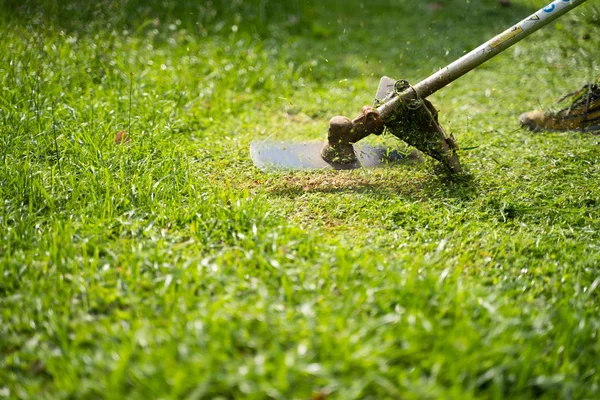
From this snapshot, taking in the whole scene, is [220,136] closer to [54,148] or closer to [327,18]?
[54,148]

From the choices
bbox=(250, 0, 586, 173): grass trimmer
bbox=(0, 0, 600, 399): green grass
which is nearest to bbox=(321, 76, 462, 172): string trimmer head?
bbox=(250, 0, 586, 173): grass trimmer

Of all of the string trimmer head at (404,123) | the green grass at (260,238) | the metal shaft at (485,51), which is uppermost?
the metal shaft at (485,51)

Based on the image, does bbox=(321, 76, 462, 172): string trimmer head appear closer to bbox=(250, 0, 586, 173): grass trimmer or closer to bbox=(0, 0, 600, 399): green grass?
bbox=(250, 0, 586, 173): grass trimmer

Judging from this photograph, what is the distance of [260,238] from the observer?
2.69 metres

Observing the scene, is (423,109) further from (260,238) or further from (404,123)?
(260,238)

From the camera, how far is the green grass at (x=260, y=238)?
1952mm

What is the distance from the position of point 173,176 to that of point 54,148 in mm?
858

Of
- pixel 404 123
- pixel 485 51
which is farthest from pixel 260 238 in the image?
pixel 485 51

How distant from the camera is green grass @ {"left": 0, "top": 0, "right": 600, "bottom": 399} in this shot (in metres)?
1.95

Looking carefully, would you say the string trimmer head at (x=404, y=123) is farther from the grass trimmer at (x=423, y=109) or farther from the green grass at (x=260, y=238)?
the green grass at (x=260, y=238)

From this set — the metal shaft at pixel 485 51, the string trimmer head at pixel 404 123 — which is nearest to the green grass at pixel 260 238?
the string trimmer head at pixel 404 123

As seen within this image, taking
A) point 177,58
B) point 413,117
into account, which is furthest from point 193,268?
point 177,58

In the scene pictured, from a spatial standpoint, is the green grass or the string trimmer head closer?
the green grass

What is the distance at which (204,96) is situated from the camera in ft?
15.7
